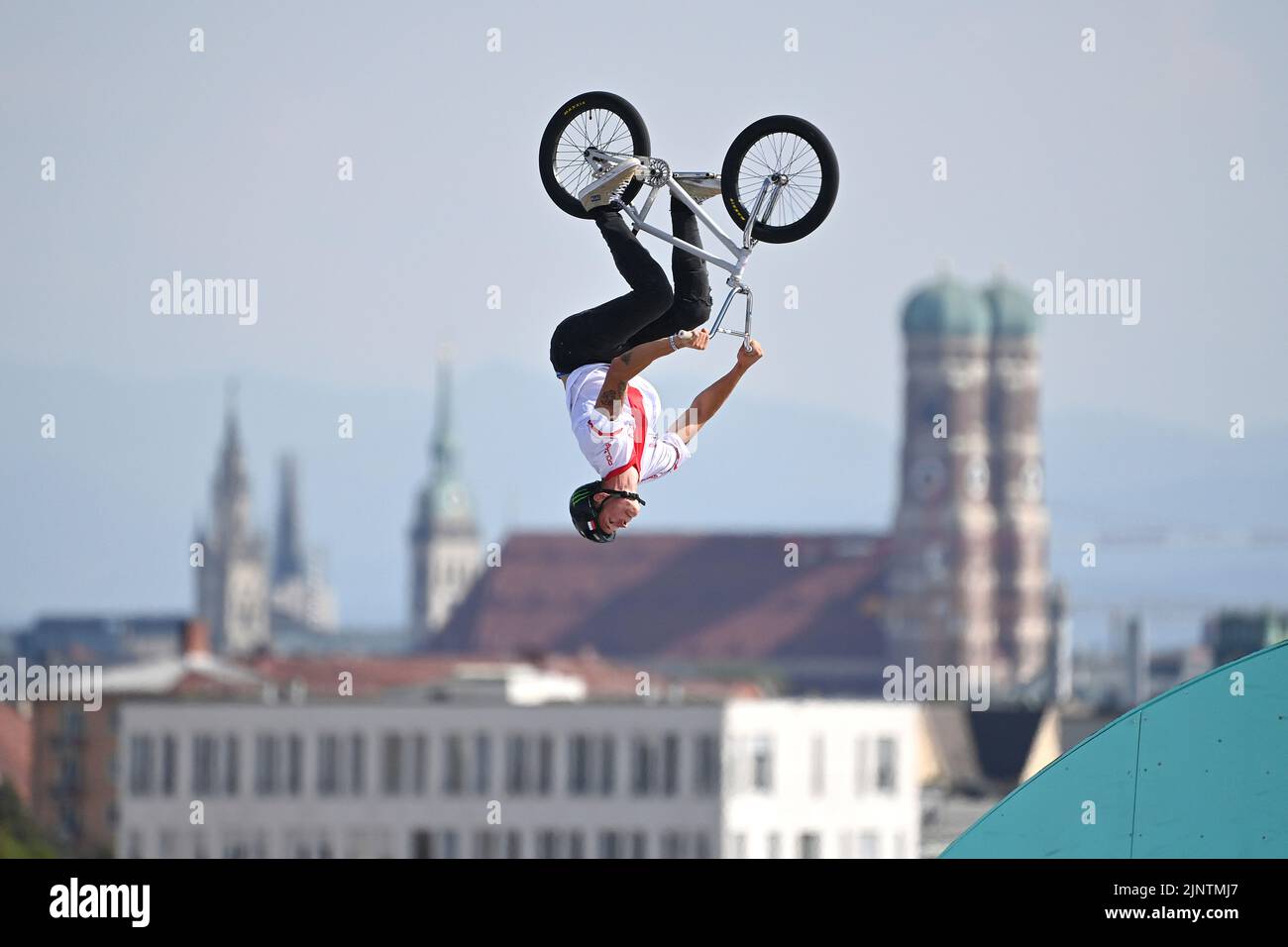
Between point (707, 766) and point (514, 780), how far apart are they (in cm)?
830

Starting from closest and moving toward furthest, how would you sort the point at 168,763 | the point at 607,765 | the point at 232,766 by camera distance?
the point at 607,765 → the point at 232,766 → the point at 168,763

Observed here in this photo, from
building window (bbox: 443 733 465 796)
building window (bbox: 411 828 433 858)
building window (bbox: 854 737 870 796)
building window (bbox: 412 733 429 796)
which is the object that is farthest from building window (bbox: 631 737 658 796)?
building window (bbox: 854 737 870 796)

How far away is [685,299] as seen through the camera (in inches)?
794

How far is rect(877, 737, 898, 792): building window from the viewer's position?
132000 mm

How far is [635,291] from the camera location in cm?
2003

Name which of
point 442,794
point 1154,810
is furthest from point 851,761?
point 1154,810

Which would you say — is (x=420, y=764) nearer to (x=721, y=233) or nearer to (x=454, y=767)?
(x=454, y=767)

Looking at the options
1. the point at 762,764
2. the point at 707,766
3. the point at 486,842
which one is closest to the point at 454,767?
the point at 486,842

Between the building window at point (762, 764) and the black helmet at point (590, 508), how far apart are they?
107 m

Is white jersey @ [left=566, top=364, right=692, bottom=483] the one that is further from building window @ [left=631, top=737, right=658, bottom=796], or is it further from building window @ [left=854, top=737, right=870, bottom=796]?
building window @ [left=854, top=737, right=870, bottom=796]

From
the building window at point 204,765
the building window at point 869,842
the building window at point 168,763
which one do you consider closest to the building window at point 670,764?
the building window at point 869,842
